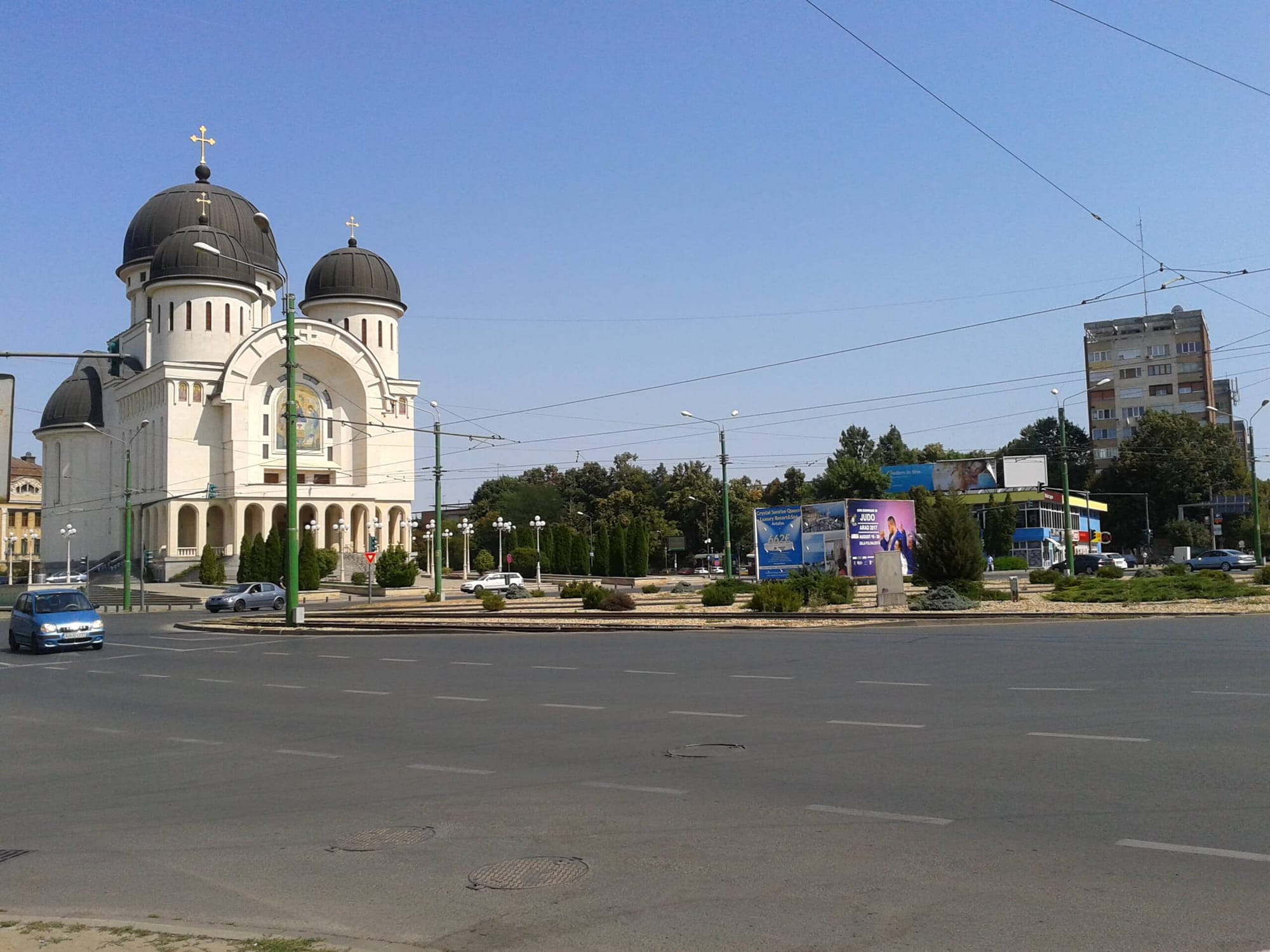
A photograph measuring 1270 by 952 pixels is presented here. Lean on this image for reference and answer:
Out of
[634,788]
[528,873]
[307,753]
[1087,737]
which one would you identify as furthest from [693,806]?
[307,753]

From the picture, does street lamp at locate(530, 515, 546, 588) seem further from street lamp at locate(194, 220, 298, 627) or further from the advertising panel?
street lamp at locate(194, 220, 298, 627)

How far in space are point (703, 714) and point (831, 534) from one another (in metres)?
33.8

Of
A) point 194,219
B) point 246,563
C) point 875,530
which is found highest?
point 194,219

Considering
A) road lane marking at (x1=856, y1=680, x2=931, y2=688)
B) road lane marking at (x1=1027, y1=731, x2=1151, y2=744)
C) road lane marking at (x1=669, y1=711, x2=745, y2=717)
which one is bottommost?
road lane marking at (x1=669, y1=711, x2=745, y2=717)

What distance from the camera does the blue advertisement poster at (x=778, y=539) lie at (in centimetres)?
4644

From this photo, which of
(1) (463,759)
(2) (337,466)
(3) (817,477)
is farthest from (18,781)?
(3) (817,477)

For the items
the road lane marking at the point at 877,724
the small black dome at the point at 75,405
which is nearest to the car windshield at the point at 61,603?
the road lane marking at the point at 877,724

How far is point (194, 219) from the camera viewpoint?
3322 inches

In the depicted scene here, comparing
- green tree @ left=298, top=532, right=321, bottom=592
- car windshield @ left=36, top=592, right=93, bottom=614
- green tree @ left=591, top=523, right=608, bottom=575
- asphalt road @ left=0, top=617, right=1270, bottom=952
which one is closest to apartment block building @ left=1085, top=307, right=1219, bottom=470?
green tree @ left=591, top=523, right=608, bottom=575

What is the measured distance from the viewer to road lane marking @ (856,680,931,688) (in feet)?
46.5

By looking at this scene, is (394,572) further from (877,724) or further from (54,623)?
(877,724)

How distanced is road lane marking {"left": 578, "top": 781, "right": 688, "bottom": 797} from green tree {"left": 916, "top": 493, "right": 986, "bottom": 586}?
1015 inches

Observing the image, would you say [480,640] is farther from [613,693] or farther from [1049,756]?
[1049,756]

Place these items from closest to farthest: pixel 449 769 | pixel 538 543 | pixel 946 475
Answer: pixel 449 769 < pixel 538 543 < pixel 946 475
